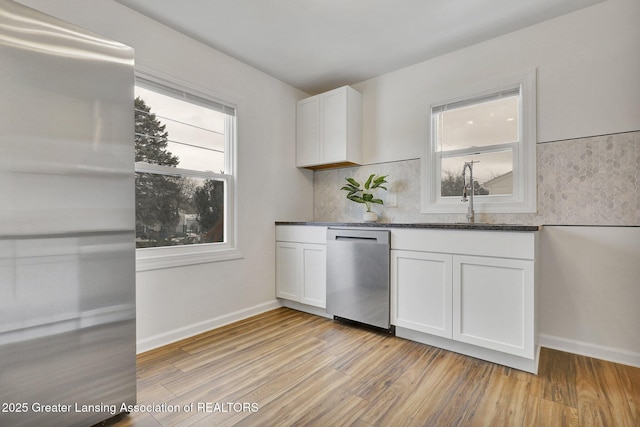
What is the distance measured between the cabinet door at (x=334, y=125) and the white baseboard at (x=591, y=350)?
89.3 inches

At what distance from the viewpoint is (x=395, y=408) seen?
1556mm

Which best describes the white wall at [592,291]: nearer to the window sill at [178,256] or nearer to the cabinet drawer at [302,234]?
the cabinet drawer at [302,234]

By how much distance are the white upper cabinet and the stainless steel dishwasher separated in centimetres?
88

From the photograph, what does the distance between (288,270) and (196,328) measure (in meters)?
1.02

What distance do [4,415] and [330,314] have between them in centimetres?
217

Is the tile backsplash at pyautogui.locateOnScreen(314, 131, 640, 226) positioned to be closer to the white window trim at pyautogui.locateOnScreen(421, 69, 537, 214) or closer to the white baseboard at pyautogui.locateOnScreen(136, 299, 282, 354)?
the white window trim at pyautogui.locateOnScreen(421, 69, 537, 214)

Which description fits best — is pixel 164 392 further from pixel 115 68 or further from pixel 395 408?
pixel 115 68

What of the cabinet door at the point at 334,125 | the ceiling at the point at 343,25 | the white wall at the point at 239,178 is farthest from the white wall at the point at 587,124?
the white wall at the point at 239,178

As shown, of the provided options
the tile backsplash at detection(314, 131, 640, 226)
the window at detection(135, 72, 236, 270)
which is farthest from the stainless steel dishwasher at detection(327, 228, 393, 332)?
the window at detection(135, 72, 236, 270)

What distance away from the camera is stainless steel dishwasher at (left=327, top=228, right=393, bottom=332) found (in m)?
2.47

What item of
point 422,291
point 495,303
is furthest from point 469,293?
point 422,291

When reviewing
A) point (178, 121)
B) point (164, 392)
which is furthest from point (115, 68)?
point (164, 392)

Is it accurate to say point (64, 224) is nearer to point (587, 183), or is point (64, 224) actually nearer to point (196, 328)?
point (196, 328)

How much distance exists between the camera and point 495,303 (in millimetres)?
1991
